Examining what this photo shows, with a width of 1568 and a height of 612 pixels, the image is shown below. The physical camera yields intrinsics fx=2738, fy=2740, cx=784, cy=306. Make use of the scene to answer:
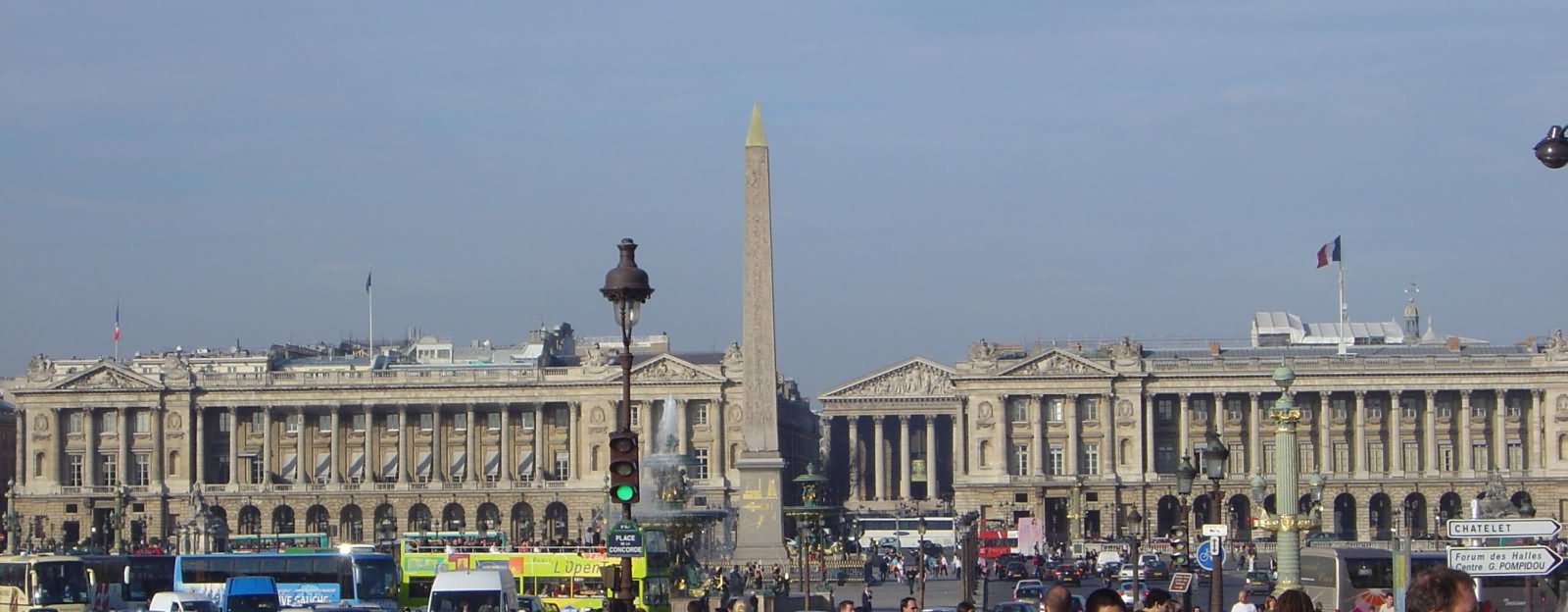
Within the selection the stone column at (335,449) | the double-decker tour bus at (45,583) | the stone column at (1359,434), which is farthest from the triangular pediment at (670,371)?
the double-decker tour bus at (45,583)

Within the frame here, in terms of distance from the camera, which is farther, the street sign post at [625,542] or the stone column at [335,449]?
the stone column at [335,449]

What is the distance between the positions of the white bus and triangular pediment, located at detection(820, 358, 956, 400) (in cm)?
1707

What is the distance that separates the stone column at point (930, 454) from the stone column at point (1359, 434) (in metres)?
31.9

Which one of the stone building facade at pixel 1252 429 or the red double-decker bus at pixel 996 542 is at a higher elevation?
the stone building facade at pixel 1252 429

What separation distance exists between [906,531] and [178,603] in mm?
88258

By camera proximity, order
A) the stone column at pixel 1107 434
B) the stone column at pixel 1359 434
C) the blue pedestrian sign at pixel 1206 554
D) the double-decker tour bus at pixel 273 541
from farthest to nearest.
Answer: the stone column at pixel 1107 434, the stone column at pixel 1359 434, the double-decker tour bus at pixel 273 541, the blue pedestrian sign at pixel 1206 554

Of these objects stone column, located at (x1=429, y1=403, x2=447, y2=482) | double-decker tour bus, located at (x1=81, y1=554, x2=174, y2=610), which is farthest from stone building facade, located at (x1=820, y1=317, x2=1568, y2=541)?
double-decker tour bus, located at (x1=81, y1=554, x2=174, y2=610)

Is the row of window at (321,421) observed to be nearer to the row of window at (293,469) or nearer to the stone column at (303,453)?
the stone column at (303,453)

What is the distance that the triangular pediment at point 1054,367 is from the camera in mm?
134875

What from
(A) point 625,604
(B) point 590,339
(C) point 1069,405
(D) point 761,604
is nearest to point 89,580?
(D) point 761,604

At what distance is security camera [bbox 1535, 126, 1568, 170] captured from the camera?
690 inches

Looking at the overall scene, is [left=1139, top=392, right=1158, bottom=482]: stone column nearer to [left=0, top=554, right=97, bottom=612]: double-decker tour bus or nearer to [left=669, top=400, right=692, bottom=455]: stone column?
[left=669, top=400, right=692, bottom=455]: stone column

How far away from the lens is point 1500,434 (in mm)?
132750

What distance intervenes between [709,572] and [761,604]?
91.8 feet
